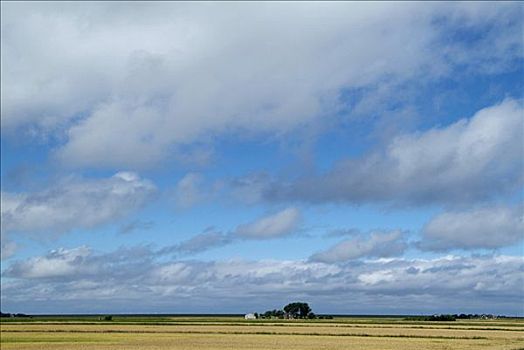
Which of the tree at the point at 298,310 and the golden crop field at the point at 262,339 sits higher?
the tree at the point at 298,310

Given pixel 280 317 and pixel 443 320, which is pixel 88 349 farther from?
pixel 280 317

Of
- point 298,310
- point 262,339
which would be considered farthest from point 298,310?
point 262,339

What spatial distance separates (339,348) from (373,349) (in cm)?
300

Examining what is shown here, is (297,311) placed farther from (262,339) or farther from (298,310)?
(262,339)

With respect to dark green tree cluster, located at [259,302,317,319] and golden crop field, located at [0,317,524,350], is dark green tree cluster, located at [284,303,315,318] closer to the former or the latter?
dark green tree cluster, located at [259,302,317,319]

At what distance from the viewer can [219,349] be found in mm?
59031

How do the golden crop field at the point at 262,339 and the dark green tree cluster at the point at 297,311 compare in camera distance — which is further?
the dark green tree cluster at the point at 297,311

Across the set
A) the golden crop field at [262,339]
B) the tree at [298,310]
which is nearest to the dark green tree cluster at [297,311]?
the tree at [298,310]

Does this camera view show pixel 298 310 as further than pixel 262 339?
Yes

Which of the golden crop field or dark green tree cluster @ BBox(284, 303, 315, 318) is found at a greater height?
dark green tree cluster @ BBox(284, 303, 315, 318)

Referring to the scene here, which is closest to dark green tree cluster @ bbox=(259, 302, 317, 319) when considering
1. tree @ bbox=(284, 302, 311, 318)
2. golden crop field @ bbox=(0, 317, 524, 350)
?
tree @ bbox=(284, 302, 311, 318)

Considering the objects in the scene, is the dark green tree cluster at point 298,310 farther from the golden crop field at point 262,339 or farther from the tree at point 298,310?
the golden crop field at point 262,339

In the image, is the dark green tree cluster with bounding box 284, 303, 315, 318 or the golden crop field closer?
the golden crop field

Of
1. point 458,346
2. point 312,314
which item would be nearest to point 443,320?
point 312,314
